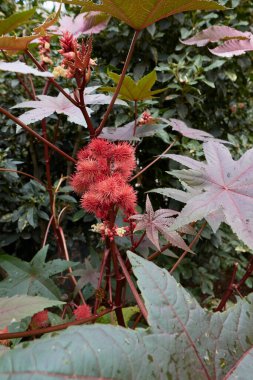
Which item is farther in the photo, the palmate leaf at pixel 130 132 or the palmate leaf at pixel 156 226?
the palmate leaf at pixel 130 132

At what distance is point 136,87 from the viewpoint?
842mm

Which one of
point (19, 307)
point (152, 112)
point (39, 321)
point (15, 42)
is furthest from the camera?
point (152, 112)

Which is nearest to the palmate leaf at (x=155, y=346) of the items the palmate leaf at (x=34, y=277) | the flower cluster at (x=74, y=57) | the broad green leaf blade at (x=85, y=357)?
the broad green leaf blade at (x=85, y=357)

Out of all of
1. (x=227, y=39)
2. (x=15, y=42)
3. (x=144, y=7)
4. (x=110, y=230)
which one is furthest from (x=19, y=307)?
(x=227, y=39)

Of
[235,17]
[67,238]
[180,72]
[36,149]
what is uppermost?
[235,17]

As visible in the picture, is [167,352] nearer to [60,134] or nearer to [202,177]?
[202,177]

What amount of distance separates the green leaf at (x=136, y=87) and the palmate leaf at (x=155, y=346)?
51 centimetres

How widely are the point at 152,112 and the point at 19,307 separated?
1.18 m

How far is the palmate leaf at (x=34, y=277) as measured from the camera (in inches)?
37.4

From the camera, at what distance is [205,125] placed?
6.24 feet

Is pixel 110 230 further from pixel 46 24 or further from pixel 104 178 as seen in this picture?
pixel 46 24

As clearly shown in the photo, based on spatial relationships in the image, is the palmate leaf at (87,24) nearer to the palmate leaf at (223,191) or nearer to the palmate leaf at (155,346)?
the palmate leaf at (223,191)

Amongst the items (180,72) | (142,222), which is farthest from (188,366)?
(180,72)

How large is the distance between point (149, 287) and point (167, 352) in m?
0.08
